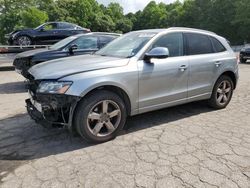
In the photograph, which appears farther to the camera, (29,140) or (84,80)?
(29,140)

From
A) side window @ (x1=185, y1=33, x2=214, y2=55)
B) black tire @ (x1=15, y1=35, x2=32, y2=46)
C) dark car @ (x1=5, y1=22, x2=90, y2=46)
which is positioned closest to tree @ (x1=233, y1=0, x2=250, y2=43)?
dark car @ (x1=5, y1=22, x2=90, y2=46)

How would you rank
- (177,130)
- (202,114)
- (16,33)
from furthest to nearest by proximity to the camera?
1. (16,33)
2. (202,114)
3. (177,130)

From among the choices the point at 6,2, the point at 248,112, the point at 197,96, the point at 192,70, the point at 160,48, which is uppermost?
the point at 6,2

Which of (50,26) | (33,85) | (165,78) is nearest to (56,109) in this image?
(33,85)

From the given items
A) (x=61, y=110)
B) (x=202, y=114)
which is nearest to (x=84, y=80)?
(x=61, y=110)

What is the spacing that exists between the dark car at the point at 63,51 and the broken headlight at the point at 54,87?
369 centimetres

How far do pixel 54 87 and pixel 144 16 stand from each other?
86.5 metres

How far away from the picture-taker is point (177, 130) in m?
4.62

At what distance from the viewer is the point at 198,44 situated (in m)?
5.32

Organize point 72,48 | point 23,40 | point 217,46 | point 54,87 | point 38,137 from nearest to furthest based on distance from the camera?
point 54,87 → point 38,137 → point 217,46 → point 72,48 → point 23,40

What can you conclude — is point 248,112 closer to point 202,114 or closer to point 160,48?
point 202,114

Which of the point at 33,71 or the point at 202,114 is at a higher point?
the point at 33,71

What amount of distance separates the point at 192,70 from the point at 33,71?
2685 millimetres

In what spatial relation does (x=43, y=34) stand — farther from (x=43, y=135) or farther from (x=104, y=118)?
(x=104, y=118)
